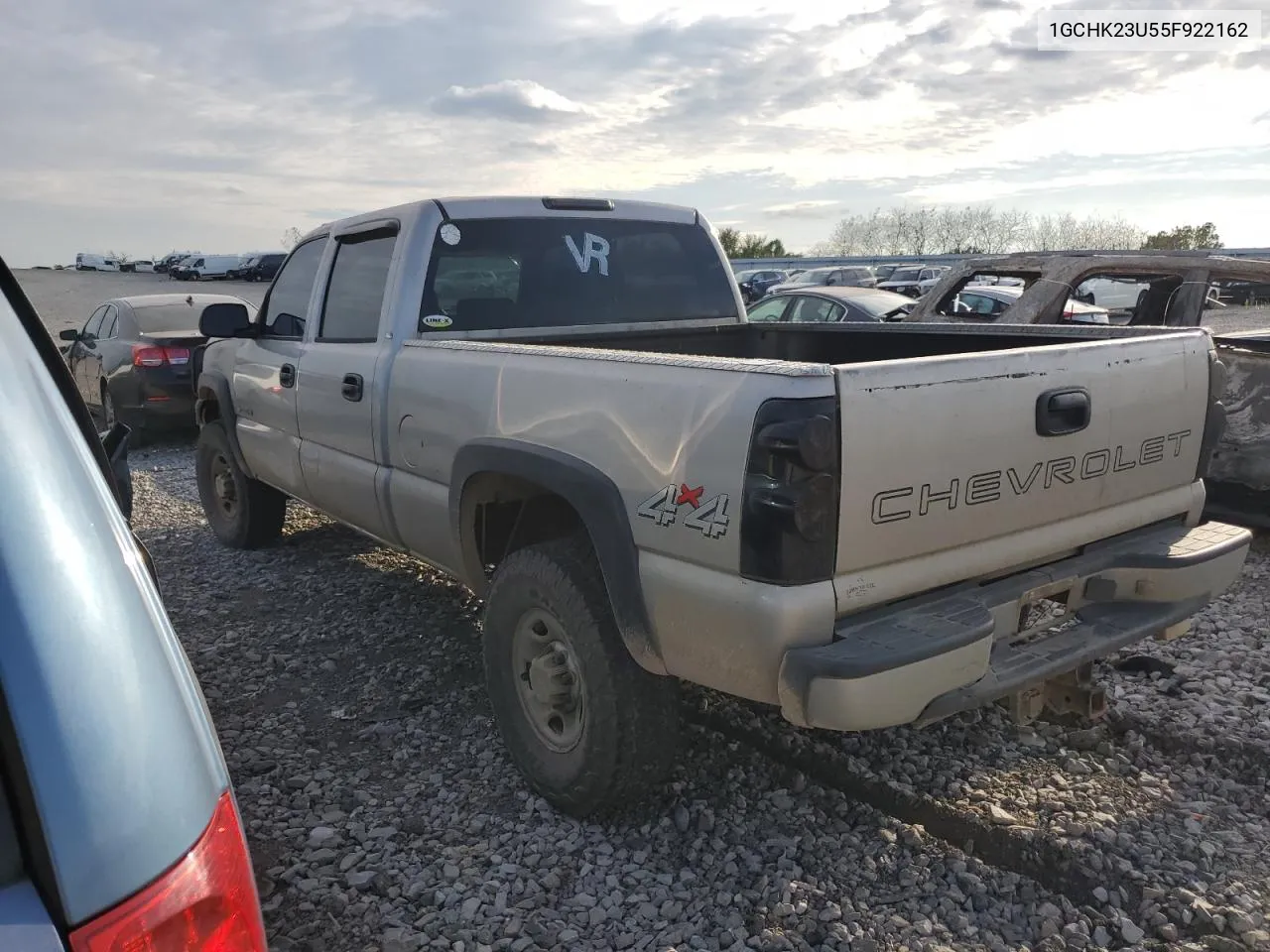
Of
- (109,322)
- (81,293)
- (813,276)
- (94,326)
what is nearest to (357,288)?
(109,322)

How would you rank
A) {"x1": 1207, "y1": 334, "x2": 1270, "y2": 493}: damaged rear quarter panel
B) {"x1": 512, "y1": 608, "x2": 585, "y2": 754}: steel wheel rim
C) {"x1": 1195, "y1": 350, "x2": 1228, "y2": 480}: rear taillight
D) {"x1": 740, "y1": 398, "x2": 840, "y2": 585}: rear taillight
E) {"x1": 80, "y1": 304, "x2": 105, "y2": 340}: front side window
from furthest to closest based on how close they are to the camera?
{"x1": 80, "y1": 304, "x2": 105, "y2": 340}: front side window < {"x1": 1207, "y1": 334, "x2": 1270, "y2": 493}: damaged rear quarter panel < {"x1": 1195, "y1": 350, "x2": 1228, "y2": 480}: rear taillight < {"x1": 512, "y1": 608, "x2": 585, "y2": 754}: steel wheel rim < {"x1": 740, "y1": 398, "x2": 840, "y2": 585}: rear taillight

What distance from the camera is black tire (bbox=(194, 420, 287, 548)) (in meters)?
6.05

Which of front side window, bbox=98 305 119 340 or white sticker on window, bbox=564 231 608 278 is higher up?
white sticker on window, bbox=564 231 608 278

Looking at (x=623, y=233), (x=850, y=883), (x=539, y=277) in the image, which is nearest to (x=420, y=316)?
(x=539, y=277)

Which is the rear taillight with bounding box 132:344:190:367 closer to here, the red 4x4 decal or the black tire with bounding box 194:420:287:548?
the black tire with bounding box 194:420:287:548

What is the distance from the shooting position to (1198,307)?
6.21 metres

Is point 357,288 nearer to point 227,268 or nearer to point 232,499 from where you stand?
point 232,499

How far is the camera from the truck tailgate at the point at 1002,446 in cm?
242

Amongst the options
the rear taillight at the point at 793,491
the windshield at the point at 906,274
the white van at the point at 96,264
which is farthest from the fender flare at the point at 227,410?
the white van at the point at 96,264

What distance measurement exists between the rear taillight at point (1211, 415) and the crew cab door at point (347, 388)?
3103mm

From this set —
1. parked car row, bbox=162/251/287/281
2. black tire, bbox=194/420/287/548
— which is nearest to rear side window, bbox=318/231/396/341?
black tire, bbox=194/420/287/548

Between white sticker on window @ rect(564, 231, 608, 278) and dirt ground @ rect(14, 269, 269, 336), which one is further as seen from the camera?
dirt ground @ rect(14, 269, 269, 336)

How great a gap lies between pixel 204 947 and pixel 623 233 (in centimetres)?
394

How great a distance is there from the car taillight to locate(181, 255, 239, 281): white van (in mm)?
58308
